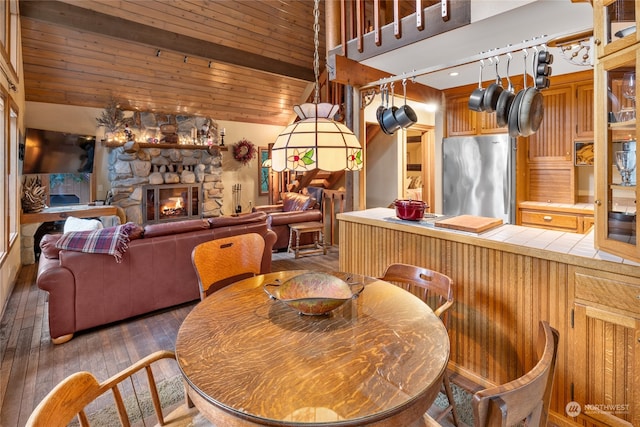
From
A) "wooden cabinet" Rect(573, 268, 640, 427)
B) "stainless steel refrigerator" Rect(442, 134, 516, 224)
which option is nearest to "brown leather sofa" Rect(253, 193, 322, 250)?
"stainless steel refrigerator" Rect(442, 134, 516, 224)

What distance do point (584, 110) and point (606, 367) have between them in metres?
3.05

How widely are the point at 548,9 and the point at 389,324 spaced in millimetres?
2099

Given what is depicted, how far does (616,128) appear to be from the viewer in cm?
150

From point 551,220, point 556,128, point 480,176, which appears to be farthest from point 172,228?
point 556,128

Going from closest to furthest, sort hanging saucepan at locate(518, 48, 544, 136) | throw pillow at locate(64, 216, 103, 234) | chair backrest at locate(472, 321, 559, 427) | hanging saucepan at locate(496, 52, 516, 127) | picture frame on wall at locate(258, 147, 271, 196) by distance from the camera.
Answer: chair backrest at locate(472, 321, 559, 427) → hanging saucepan at locate(518, 48, 544, 136) → hanging saucepan at locate(496, 52, 516, 127) → throw pillow at locate(64, 216, 103, 234) → picture frame on wall at locate(258, 147, 271, 196)

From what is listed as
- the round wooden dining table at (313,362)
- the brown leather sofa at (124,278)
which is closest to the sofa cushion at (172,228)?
the brown leather sofa at (124,278)

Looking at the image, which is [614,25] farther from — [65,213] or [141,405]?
[65,213]

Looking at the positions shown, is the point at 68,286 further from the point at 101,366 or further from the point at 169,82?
the point at 169,82

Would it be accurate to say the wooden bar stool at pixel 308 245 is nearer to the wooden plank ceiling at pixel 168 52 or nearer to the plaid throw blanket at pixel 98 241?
the plaid throw blanket at pixel 98 241

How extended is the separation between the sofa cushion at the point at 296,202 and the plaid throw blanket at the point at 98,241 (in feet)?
11.1

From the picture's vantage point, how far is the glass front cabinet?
1408 millimetres

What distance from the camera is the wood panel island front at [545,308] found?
146cm

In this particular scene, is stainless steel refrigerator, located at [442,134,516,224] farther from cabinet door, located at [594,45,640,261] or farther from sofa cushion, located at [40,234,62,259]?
sofa cushion, located at [40,234,62,259]

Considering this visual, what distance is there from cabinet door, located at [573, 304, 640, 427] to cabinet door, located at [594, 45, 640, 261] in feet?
1.01
